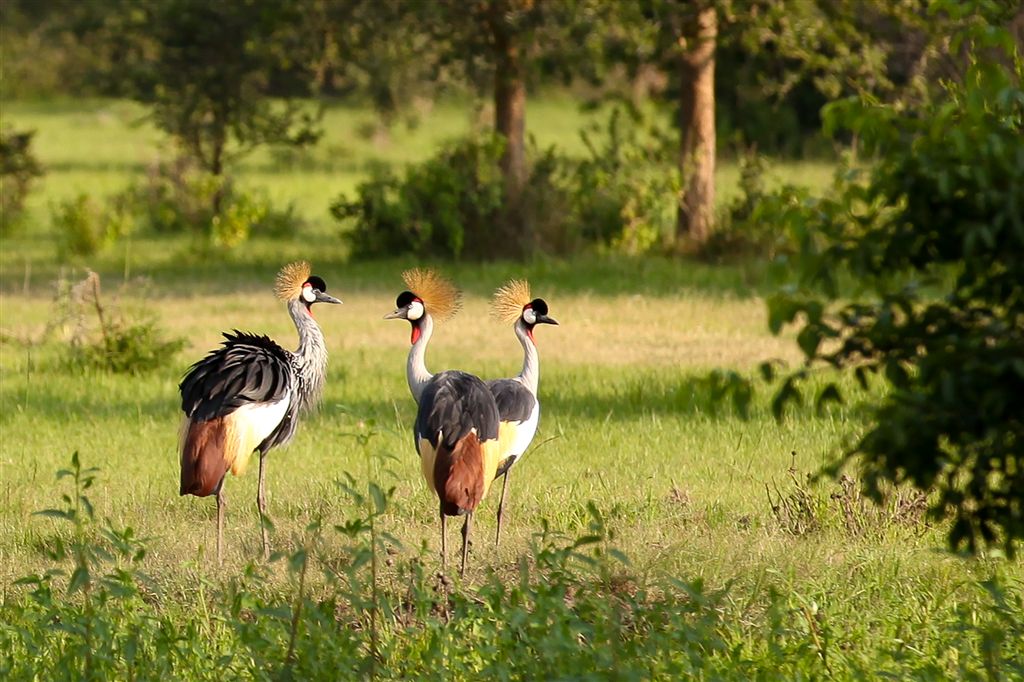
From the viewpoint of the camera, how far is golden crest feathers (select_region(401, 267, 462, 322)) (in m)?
8.09

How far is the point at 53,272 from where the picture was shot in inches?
787

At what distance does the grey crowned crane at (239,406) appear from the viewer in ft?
24.1

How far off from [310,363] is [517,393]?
4.65 feet

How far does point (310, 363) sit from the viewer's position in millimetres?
8352

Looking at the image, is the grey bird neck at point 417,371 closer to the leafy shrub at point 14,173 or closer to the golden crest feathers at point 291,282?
the golden crest feathers at point 291,282

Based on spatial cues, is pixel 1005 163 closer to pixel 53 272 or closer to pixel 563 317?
pixel 563 317

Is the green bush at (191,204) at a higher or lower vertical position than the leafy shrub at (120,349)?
higher

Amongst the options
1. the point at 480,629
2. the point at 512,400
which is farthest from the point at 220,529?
the point at 480,629

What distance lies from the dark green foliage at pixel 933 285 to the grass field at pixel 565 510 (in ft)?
1.55

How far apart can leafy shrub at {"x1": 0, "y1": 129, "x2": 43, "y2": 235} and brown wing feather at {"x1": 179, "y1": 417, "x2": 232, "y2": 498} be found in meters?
17.8

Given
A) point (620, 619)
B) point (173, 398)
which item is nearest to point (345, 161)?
point (173, 398)

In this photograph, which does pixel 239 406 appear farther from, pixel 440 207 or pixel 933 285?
pixel 440 207

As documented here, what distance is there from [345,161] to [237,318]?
24.3 metres

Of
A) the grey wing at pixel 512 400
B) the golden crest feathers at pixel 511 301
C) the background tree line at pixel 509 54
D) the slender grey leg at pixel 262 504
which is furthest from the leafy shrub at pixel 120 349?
the background tree line at pixel 509 54
